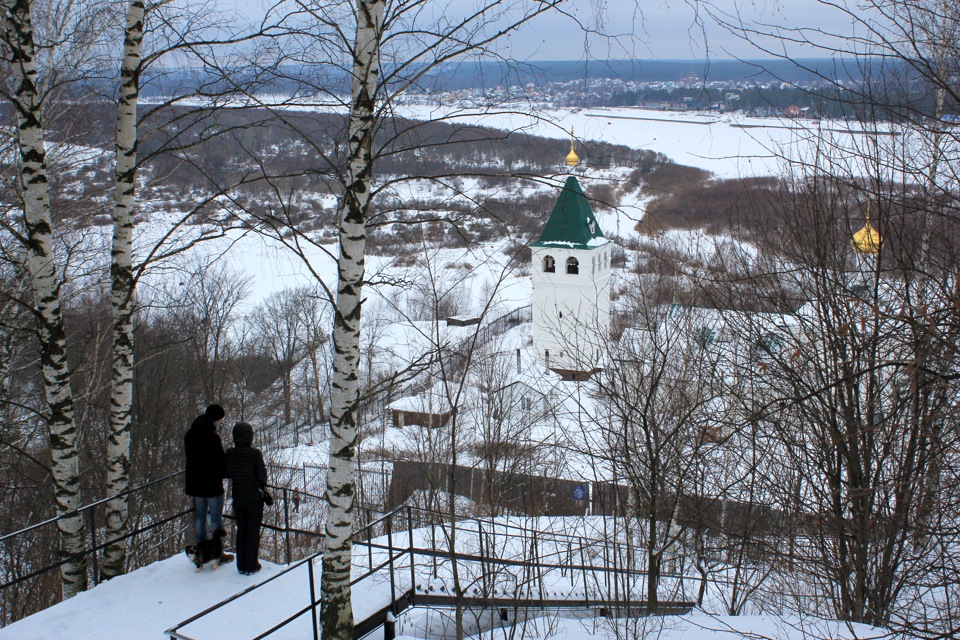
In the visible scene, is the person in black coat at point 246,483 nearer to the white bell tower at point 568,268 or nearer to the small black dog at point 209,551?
the small black dog at point 209,551

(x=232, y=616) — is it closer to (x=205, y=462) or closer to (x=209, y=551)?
(x=209, y=551)

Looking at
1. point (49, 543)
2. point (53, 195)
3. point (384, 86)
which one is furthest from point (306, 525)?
point (384, 86)

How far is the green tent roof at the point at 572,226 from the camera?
1435 inches

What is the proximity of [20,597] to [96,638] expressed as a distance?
11.2 meters

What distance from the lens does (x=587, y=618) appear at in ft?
26.5

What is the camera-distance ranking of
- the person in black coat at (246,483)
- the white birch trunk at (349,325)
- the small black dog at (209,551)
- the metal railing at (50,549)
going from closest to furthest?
1. the white birch trunk at (349,325)
2. the person in black coat at (246,483)
3. the small black dog at (209,551)
4. the metal railing at (50,549)

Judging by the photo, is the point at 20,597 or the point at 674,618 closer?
the point at 674,618

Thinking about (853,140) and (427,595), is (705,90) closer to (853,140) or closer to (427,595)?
(853,140)

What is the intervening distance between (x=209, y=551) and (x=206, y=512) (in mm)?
364

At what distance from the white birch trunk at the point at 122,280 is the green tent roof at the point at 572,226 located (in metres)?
30.1

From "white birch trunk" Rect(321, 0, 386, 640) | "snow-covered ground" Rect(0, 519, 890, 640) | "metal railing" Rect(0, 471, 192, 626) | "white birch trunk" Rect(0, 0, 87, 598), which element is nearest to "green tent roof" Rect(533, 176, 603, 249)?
"metal railing" Rect(0, 471, 192, 626)

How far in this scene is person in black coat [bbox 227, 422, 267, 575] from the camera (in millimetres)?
6328

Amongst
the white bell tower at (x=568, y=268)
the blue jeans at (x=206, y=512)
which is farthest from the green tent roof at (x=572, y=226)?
the blue jeans at (x=206, y=512)

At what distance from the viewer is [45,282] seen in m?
6.50
